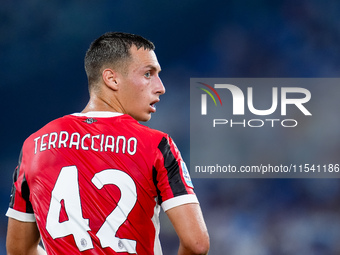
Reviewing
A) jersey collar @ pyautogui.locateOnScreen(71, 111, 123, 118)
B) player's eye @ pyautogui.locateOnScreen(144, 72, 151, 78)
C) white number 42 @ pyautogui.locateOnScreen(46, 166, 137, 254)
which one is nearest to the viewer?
white number 42 @ pyautogui.locateOnScreen(46, 166, 137, 254)

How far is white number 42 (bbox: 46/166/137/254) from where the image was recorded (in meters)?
1.26

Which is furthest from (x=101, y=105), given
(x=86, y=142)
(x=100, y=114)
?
(x=86, y=142)

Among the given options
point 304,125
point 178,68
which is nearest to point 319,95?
point 304,125

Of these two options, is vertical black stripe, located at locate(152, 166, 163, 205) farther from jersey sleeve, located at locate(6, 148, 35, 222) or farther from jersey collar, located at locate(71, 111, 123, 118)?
jersey sleeve, located at locate(6, 148, 35, 222)

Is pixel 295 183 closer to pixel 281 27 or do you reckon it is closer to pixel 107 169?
pixel 281 27

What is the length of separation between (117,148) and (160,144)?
12cm

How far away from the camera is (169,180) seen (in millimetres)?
1302

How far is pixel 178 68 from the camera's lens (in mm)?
5176

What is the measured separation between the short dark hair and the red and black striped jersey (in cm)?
26

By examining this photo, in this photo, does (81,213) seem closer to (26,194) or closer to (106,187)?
(106,187)

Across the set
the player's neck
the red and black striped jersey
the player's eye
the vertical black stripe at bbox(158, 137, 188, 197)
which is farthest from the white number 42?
the player's eye

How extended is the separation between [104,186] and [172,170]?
0.19 metres

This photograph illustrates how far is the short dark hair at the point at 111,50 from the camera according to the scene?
154 cm

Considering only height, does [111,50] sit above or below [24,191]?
above
